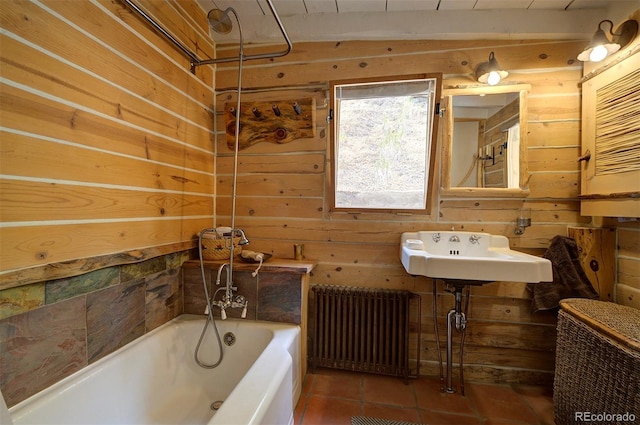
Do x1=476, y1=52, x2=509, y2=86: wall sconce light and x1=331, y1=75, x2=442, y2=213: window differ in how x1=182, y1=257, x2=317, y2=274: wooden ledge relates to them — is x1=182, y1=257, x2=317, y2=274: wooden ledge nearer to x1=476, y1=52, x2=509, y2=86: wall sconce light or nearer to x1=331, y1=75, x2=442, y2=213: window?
x1=331, y1=75, x2=442, y2=213: window

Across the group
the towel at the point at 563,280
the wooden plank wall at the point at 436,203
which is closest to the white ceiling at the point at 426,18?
the wooden plank wall at the point at 436,203

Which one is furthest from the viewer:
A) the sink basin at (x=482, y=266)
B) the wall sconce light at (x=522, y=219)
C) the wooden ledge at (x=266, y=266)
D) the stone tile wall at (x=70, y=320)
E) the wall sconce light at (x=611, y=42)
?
the wall sconce light at (x=522, y=219)

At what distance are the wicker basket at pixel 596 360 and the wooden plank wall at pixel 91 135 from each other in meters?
2.21

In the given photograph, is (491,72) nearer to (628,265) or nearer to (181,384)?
→ (628,265)

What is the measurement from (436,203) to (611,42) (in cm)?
121

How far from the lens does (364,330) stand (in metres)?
1.76

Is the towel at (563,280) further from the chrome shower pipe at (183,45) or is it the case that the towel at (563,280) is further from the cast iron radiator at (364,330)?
the chrome shower pipe at (183,45)

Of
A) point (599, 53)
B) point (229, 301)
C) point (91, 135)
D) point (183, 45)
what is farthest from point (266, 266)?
point (599, 53)

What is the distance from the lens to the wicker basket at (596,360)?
101 cm

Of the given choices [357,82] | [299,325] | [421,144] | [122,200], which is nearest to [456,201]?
[421,144]

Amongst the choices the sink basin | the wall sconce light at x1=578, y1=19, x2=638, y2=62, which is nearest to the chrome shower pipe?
the sink basin

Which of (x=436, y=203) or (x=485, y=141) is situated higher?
(x=485, y=141)

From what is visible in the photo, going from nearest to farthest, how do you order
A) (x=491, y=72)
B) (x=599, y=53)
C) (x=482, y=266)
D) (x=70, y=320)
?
(x=70, y=320), (x=482, y=266), (x=599, y=53), (x=491, y=72)

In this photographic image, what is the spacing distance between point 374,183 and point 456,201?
57 cm
